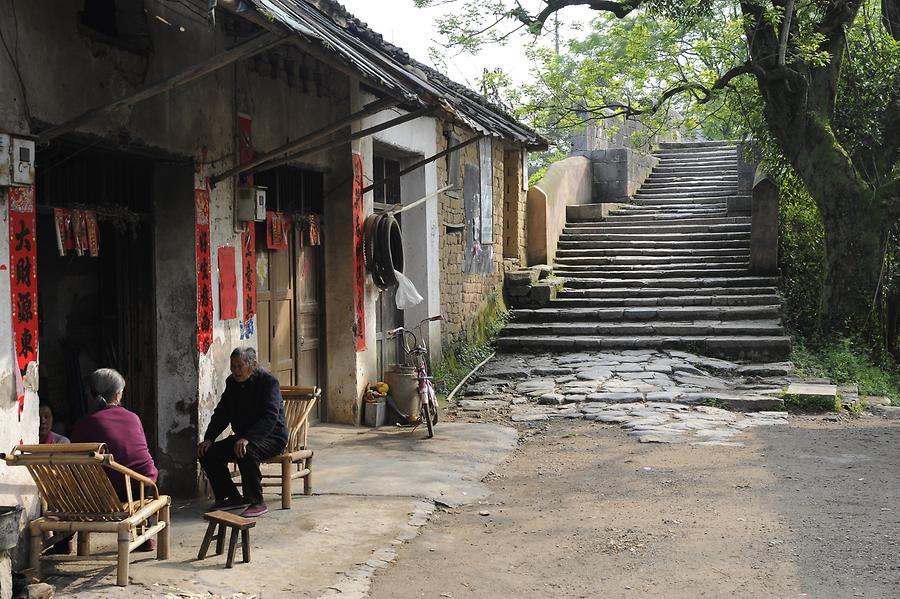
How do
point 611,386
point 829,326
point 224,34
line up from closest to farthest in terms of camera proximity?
point 224,34
point 611,386
point 829,326

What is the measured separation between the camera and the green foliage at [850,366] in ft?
37.9

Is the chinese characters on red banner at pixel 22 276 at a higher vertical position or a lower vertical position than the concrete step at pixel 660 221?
lower

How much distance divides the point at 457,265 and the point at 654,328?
9.98 ft

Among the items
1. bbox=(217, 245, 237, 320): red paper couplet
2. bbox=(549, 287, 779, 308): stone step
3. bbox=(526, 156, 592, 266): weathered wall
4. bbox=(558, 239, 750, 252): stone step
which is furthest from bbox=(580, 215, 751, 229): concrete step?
bbox=(217, 245, 237, 320): red paper couplet

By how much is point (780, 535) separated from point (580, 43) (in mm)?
29015

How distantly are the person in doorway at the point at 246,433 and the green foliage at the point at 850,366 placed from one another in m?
7.64

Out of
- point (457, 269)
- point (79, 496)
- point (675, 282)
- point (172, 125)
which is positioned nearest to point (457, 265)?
point (457, 269)

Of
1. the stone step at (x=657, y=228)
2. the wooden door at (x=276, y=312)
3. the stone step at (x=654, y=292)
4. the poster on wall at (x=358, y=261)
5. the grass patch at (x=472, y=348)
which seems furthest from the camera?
the stone step at (x=657, y=228)

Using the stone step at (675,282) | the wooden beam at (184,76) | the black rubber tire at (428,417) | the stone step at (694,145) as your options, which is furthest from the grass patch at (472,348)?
the stone step at (694,145)

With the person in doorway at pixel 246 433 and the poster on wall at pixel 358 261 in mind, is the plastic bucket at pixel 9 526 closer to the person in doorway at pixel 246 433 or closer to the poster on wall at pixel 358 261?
the person in doorway at pixel 246 433

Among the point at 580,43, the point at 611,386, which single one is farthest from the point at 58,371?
the point at 580,43

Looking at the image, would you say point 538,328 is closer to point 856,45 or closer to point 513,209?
point 513,209

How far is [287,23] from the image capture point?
17.4 feet

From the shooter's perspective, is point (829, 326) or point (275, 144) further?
point (829, 326)
